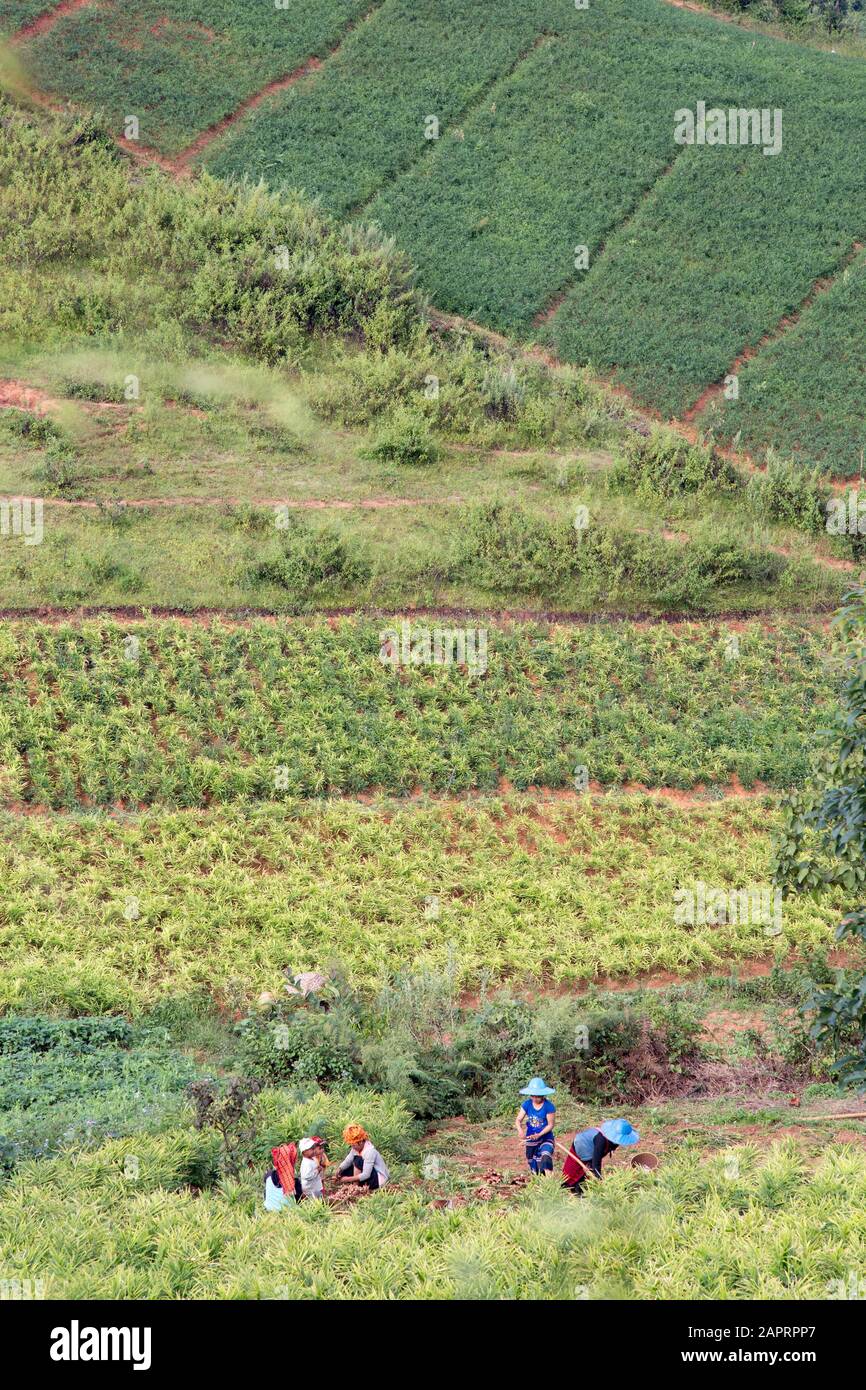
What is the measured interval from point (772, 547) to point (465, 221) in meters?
12.6

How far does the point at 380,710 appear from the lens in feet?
65.1

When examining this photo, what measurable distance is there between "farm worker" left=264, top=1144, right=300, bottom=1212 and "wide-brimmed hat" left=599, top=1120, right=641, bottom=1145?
219 centimetres

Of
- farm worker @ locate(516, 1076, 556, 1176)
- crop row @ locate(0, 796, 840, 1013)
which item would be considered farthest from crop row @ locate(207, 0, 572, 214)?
farm worker @ locate(516, 1076, 556, 1176)

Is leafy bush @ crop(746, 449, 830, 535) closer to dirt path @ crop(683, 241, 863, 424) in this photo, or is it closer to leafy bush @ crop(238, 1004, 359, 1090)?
dirt path @ crop(683, 241, 863, 424)

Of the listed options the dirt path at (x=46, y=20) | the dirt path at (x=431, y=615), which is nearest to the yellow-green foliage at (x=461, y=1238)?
the dirt path at (x=431, y=615)

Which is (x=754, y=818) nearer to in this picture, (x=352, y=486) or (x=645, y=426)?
(x=352, y=486)

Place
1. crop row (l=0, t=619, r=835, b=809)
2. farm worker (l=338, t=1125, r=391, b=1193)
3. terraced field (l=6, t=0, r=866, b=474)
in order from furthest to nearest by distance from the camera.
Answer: terraced field (l=6, t=0, r=866, b=474)
crop row (l=0, t=619, r=835, b=809)
farm worker (l=338, t=1125, r=391, b=1193)

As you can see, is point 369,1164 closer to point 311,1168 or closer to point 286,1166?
point 311,1168

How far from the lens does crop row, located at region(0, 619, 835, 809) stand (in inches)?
723

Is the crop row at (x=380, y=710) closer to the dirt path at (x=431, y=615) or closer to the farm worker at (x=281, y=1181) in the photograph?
the dirt path at (x=431, y=615)

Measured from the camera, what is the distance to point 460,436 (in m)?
26.8

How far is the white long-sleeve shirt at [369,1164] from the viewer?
10516mm

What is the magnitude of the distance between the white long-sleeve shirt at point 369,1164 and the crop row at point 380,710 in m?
7.89
